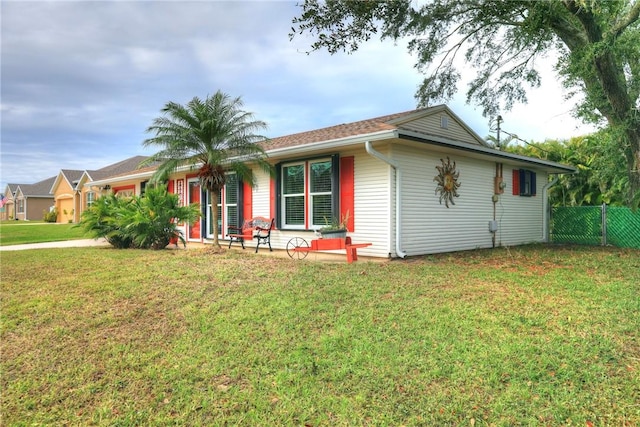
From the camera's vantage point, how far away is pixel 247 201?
38.6 feet

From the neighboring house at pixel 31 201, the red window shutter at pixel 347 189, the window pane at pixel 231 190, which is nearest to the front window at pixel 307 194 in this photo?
the red window shutter at pixel 347 189

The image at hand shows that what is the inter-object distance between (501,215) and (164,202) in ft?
32.2

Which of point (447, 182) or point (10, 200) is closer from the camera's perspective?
point (447, 182)

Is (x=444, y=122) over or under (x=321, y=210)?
over

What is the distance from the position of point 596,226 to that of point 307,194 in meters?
10.3

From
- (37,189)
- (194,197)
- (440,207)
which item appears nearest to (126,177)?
(194,197)

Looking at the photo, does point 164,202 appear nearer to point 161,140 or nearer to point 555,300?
point 161,140

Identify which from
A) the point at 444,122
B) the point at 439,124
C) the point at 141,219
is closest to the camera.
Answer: the point at 141,219

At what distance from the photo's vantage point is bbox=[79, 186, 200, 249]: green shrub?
10.2 metres

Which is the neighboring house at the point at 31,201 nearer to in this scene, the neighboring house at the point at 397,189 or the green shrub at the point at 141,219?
the green shrub at the point at 141,219

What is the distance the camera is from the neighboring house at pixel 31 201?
153 ft

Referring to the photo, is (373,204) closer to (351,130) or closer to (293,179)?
(351,130)

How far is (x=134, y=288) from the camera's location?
5.74 metres

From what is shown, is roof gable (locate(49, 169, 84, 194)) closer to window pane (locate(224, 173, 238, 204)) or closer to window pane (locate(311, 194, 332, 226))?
window pane (locate(224, 173, 238, 204))
